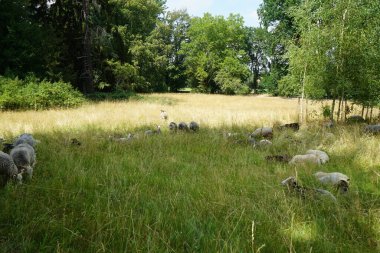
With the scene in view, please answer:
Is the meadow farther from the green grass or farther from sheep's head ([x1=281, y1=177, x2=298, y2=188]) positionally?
sheep's head ([x1=281, y1=177, x2=298, y2=188])

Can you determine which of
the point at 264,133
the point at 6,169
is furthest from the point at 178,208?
the point at 264,133

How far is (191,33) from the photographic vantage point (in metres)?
56.2

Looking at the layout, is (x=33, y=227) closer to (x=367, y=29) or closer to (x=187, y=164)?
(x=187, y=164)

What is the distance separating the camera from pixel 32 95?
15797 millimetres

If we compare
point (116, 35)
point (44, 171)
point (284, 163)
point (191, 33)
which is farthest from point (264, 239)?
point (191, 33)

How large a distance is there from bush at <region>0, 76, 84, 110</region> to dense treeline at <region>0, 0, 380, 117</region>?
134cm

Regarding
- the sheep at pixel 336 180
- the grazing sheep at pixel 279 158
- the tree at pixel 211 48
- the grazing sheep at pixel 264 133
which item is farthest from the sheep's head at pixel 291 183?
the tree at pixel 211 48

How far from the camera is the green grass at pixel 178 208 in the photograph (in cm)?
299

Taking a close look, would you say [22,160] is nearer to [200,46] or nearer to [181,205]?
[181,205]

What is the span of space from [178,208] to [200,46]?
54.5 meters

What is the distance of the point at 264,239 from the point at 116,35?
3616 cm

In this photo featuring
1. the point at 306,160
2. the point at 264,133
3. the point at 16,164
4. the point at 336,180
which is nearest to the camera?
the point at 16,164

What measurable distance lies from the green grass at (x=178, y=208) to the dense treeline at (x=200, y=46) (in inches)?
284

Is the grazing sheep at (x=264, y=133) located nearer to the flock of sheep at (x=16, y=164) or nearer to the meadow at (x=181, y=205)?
the meadow at (x=181, y=205)
